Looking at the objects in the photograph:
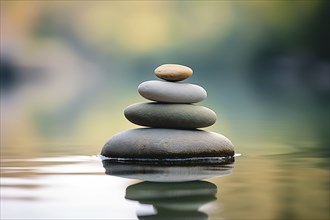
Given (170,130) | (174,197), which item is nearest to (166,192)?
Result: (174,197)

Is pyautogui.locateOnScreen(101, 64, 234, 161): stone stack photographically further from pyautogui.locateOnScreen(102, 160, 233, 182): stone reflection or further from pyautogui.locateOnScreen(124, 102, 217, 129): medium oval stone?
pyautogui.locateOnScreen(102, 160, 233, 182): stone reflection

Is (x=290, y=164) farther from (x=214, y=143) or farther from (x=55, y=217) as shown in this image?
(x=55, y=217)

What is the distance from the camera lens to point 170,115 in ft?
33.2

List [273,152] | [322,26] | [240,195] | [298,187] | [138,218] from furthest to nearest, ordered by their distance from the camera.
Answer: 1. [322,26]
2. [273,152]
3. [298,187]
4. [240,195]
5. [138,218]

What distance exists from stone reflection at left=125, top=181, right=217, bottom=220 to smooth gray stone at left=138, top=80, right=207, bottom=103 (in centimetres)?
242

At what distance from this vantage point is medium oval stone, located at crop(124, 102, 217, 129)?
1012 centimetres

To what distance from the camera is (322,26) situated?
6969cm

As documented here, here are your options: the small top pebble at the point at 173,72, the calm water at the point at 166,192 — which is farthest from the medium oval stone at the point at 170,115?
the calm water at the point at 166,192

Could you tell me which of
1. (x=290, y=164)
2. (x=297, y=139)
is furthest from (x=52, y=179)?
(x=297, y=139)

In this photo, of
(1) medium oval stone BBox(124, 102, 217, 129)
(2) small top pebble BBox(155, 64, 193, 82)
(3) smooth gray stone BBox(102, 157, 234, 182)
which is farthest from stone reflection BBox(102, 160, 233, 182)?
(2) small top pebble BBox(155, 64, 193, 82)

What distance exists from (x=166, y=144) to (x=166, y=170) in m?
0.87

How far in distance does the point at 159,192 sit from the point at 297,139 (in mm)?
6219

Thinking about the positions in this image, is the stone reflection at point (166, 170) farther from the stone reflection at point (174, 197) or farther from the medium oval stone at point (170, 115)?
the medium oval stone at point (170, 115)

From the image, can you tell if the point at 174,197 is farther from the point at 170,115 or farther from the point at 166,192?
the point at 170,115
